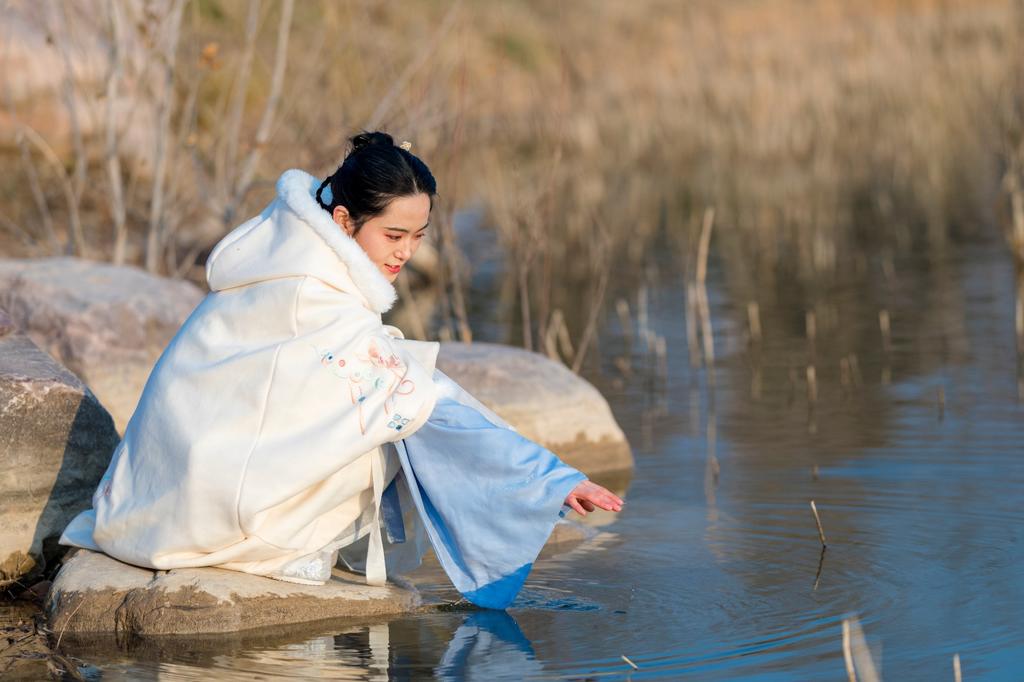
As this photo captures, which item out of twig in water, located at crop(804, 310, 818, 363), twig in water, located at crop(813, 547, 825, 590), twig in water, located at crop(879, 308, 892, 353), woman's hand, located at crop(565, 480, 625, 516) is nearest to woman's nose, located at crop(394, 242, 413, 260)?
woman's hand, located at crop(565, 480, 625, 516)

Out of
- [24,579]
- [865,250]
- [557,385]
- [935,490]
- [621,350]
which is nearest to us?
[24,579]

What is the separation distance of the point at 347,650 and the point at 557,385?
2569 mm

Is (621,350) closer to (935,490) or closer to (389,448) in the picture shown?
(935,490)

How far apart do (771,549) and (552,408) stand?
1.58 m

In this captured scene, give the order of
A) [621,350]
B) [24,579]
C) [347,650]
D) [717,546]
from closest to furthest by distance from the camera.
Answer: [347,650]
[24,579]
[717,546]
[621,350]

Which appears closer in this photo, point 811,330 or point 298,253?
point 298,253

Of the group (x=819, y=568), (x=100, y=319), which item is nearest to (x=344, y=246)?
(x=819, y=568)

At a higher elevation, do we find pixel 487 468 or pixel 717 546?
pixel 487 468

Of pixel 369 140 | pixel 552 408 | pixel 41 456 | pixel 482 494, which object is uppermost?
pixel 369 140

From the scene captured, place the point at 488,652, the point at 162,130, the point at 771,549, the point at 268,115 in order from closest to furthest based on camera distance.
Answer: the point at 488,652
the point at 771,549
the point at 162,130
the point at 268,115

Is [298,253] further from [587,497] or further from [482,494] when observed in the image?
[587,497]

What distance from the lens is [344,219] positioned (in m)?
4.52

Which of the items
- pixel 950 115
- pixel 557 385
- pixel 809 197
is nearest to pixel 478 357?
pixel 557 385

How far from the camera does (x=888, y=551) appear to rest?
5.16 meters
